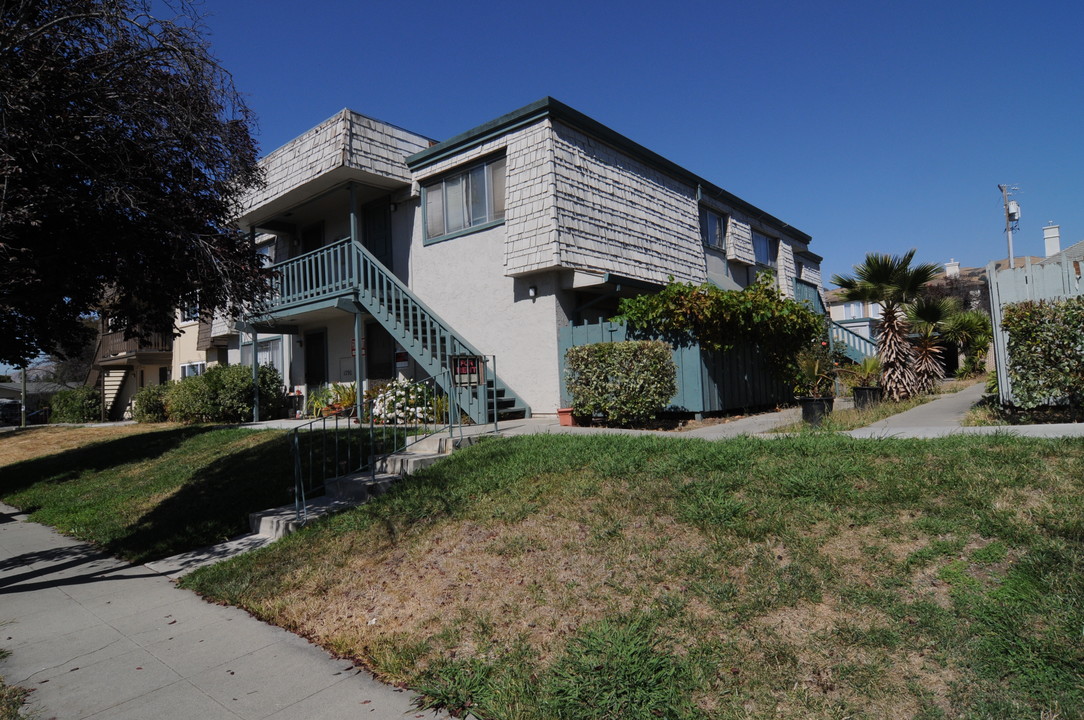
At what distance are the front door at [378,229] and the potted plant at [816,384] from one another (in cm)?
997

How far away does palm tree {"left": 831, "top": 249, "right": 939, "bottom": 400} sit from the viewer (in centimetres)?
1163

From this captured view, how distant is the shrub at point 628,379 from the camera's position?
31.3ft

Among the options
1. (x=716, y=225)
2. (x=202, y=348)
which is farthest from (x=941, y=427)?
(x=202, y=348)

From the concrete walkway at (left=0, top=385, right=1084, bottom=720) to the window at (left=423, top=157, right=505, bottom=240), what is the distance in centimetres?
890

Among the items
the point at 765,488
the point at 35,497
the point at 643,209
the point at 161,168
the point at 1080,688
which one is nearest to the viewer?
the point at 1080,688

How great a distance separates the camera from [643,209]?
14852 mm

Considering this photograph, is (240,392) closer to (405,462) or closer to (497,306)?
(497,306)

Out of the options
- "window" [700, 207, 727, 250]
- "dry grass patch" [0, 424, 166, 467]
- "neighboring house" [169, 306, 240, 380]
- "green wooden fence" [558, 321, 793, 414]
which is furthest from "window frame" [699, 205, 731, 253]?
"dry grass patch" [0, 424, 166, 467]

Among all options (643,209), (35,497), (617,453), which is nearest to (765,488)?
(617,453)

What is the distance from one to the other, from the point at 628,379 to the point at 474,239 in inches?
219

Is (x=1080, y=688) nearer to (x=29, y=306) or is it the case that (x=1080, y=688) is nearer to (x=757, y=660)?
(x=757, y=660)

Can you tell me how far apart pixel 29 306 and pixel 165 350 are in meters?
23.6

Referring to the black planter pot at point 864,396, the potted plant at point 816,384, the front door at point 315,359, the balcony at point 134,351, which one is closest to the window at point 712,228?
the potted plant at point 816,384

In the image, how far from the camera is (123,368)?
102 feet
